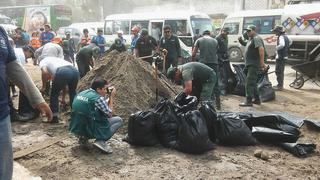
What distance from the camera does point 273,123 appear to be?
5.55 meters

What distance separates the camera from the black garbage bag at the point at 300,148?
5.01 meters

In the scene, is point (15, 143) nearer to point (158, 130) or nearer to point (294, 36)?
point (158, 130)

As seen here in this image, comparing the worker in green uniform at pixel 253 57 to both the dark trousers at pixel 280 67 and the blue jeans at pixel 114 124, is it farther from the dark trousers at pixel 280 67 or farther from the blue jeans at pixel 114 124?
the blue jeans at pixel 114 124

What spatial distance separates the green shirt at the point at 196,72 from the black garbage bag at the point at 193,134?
0.83 meters

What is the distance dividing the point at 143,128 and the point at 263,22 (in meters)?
12.5

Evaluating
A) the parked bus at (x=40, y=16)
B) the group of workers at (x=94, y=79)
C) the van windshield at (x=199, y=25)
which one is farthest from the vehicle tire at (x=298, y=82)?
the parked bus at (x=40, y=16)

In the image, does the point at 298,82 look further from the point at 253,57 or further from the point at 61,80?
the point at 61,80

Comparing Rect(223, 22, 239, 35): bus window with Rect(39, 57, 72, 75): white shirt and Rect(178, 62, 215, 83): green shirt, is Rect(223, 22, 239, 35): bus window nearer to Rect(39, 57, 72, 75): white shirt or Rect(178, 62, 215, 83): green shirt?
Rect(178, 62, 215, 83): green shirt

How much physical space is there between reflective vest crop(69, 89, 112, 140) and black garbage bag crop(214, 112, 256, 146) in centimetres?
150

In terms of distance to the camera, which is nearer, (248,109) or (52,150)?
(52,150)

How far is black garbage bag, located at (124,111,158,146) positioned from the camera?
509 cm

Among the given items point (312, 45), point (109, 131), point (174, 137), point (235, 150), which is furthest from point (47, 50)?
point (312, 45)

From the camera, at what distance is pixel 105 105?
4762 millimetres

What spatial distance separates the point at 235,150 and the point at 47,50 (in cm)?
374
